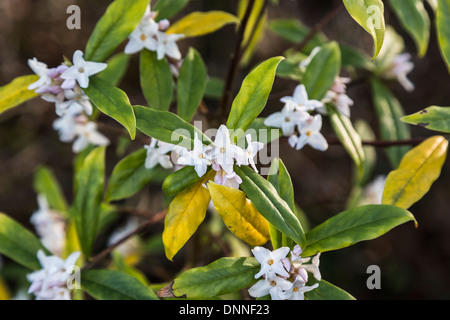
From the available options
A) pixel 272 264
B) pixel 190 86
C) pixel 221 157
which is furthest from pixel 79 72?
pixel 272 264

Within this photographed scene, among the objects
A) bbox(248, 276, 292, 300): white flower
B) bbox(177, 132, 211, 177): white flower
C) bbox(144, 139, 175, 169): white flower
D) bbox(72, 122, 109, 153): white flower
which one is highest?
bbox(72, 122, 109, 153): white flower

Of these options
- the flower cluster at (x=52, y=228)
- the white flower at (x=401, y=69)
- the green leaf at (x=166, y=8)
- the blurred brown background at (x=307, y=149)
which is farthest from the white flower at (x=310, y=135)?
the blurred brown background at (x=307, y=149)

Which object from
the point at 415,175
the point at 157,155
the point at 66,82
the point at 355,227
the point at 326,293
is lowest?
Result: the point at 326,293

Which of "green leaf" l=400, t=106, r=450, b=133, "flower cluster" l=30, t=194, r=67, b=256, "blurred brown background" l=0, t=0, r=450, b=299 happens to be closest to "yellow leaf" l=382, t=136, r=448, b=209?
"green leaf" l=400, t=106, r=450, b=133

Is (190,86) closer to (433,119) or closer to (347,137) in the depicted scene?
(347,137)

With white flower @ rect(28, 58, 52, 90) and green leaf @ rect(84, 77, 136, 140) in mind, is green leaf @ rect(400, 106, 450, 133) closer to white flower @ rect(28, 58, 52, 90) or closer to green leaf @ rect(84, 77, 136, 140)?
green leaf @ rect(84, 77, 136, 140)
